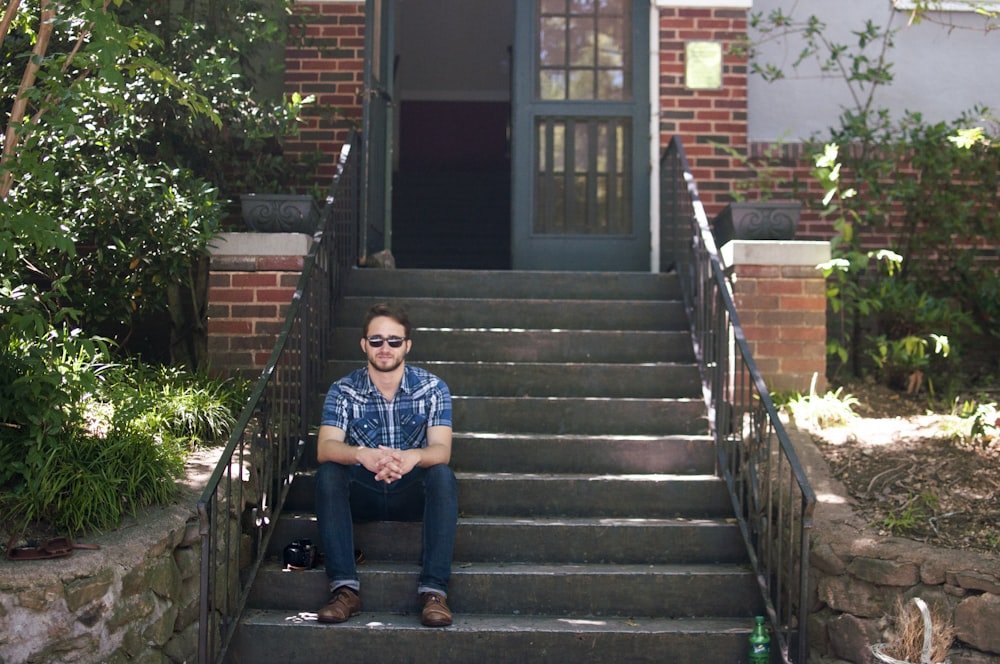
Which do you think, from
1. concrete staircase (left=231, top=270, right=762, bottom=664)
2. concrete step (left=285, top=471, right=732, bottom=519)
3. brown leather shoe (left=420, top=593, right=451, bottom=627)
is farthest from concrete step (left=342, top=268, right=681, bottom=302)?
brown leather shoe (left=420, top=593, right=451, bottom=627)

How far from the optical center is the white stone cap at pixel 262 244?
5.71 m

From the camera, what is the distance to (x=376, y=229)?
22.8ft

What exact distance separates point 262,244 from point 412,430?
1688mm

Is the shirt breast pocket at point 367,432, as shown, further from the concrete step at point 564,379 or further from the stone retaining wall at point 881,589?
the stone retaining wall at point 881,589

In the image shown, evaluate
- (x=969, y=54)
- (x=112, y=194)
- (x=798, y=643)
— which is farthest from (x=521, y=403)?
(x=969, y=54)

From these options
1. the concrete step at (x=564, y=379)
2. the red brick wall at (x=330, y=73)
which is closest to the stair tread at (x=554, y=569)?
the concrete step at (x=564, y=379)

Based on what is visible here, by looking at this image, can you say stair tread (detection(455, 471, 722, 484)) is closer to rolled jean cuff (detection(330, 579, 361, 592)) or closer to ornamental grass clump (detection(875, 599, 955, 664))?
rolled jean cuff (detection(330, 579, 361, 592))

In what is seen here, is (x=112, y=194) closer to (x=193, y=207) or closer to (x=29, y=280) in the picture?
(x=193, y=207)

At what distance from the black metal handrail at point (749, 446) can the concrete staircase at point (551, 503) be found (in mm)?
103

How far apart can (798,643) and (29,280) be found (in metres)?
4.24

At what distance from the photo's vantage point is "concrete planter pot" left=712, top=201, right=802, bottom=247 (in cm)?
602

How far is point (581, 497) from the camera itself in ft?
16.1

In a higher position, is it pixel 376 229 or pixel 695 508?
pixel 376 229

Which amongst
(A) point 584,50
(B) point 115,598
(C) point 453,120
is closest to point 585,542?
(B) point 115,598
